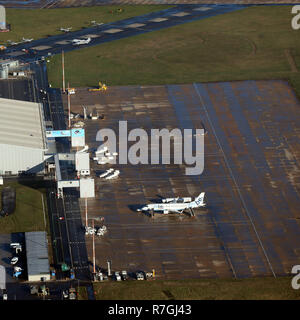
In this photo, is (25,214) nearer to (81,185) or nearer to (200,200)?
(81,185)

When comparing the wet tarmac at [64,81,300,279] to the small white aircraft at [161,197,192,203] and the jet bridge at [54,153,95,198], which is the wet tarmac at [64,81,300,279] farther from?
the small white aircraft at [161,197,192,203]

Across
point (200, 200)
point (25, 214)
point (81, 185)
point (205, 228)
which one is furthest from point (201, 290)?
point (25, 214)

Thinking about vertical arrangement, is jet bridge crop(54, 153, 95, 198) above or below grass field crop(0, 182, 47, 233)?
above

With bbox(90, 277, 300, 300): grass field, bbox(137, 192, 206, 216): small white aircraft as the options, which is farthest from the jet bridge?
bbox(90, 277, 300, 300): grass field

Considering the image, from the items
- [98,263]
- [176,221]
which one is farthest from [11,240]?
[176,221]

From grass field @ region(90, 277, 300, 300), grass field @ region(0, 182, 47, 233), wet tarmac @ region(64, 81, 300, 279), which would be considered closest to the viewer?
grass field @ region(90, 277, 300, 300)

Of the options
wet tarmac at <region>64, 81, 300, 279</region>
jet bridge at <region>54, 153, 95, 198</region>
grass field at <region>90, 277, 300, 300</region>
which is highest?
jet bridge at <region>54, 153, 95, 198</region>

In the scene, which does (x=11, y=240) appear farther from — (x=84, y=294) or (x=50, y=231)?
(x=84, y=294)
